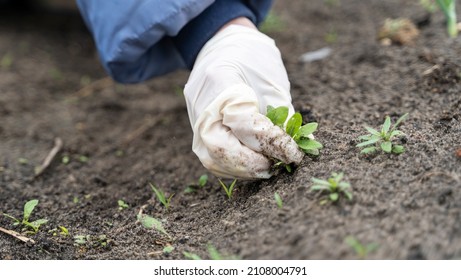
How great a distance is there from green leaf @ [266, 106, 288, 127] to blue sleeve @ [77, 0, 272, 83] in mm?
515

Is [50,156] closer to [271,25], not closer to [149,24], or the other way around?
[149,24]

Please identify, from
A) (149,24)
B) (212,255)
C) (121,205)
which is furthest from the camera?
(149,24)

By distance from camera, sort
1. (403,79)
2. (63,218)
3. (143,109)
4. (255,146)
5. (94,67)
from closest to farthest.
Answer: (255,146)
(63,218)
(403,79)
(143,109)
(94,67)

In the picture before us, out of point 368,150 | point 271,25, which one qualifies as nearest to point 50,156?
point 368,150

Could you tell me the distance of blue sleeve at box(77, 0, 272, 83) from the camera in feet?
5.87

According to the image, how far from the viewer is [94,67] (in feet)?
10.1

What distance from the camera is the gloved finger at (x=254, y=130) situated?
53.6 inches

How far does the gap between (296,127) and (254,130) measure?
0.40ft

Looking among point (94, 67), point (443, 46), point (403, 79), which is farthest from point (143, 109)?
point (443, 46)

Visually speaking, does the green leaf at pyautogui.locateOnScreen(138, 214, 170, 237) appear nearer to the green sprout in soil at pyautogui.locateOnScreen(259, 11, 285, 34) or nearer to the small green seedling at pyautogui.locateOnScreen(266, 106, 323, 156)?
the small green seedling at pyautogui.locateOnScreen(266, 106, 323, 156)

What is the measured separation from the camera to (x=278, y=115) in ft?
4.63

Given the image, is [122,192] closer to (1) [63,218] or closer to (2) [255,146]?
(1) [63,218]
